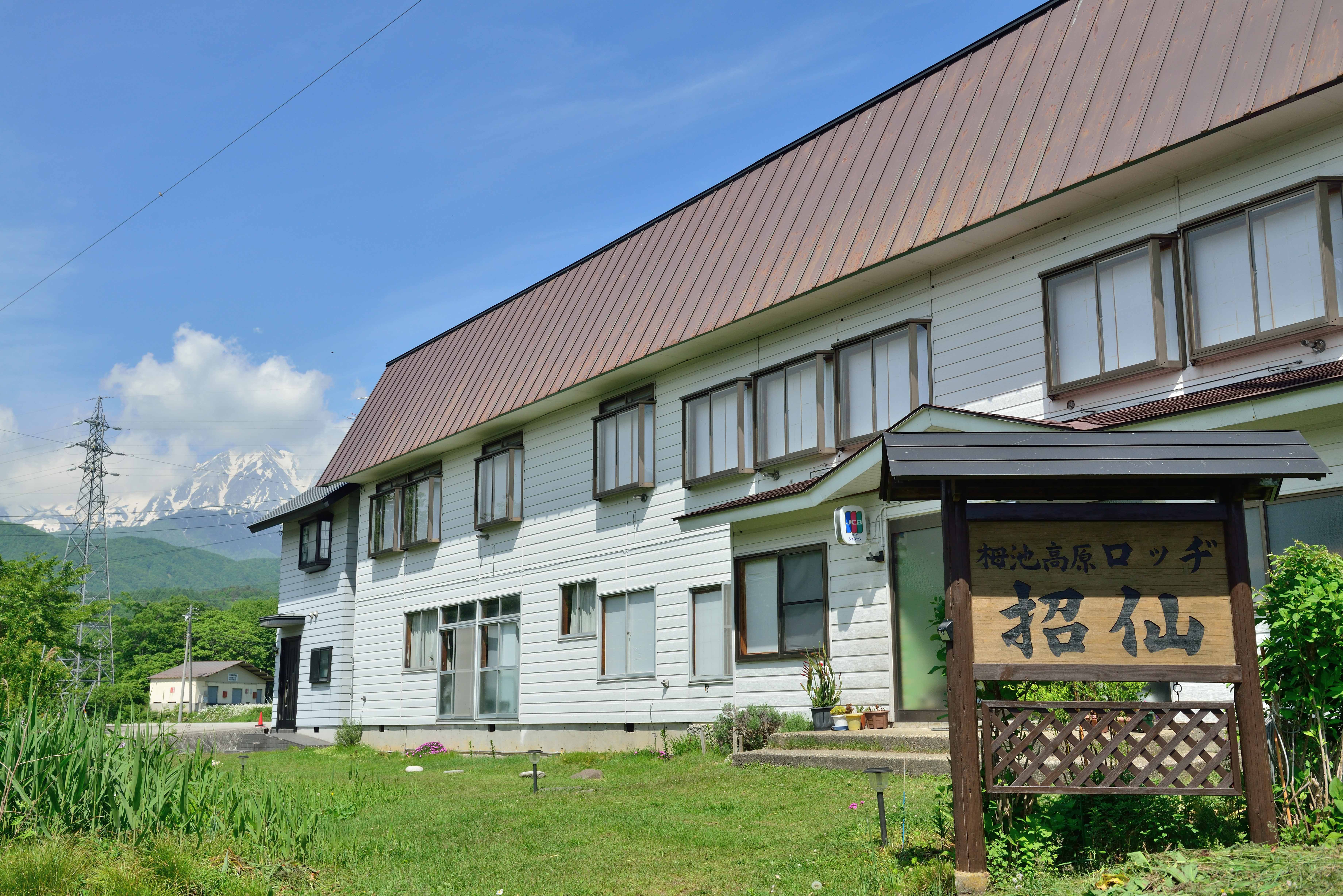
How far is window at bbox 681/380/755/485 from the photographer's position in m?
16.8

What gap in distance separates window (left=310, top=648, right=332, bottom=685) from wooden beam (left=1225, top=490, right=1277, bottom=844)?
25.0 m

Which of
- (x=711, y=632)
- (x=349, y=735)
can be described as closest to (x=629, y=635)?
(x=711, y=632)

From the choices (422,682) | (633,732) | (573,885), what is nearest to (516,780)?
(633,732)

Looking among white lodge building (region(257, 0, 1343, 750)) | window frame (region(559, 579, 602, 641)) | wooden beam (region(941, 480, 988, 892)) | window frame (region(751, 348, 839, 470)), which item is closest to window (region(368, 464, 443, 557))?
white lodge building (region(257, 0, 1343, 750))

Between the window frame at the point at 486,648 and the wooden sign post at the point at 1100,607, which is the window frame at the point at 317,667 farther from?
the wooden sign post at the point at 1100,607

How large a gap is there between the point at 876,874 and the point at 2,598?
742 inches

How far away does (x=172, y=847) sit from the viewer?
291 inches

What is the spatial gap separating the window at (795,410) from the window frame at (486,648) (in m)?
7.45

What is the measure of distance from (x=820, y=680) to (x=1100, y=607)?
7.87 meters

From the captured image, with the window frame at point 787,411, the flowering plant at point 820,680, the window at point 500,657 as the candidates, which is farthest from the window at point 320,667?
the flowering plant at point 820,680

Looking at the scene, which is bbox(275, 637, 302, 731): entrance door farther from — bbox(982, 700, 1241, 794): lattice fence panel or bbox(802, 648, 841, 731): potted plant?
bbox(982, 700, 1241, 794): lattice fence panel

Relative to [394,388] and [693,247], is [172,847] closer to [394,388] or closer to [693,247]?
[693,247]

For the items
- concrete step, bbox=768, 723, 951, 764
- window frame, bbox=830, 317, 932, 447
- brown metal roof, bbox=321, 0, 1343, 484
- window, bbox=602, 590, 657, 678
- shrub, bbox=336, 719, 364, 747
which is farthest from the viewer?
shrub, bbox=336, 719, 364, 747

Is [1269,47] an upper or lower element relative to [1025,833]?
upper
